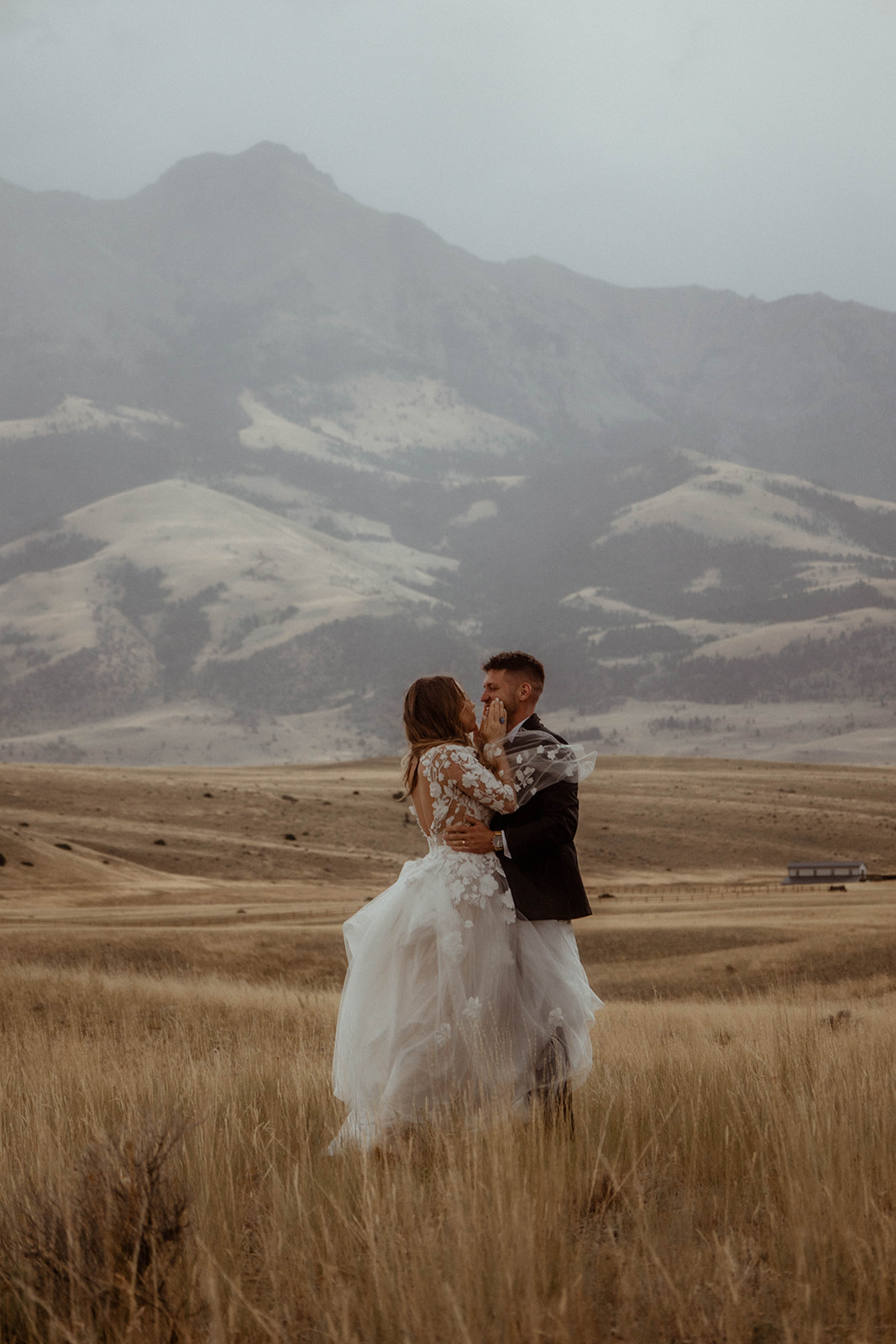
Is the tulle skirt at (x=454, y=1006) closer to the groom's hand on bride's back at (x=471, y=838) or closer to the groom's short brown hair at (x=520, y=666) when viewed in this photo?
the groom's hand on bride's back at (x=471, y=838)

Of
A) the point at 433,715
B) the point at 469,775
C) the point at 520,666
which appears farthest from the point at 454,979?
the point at 520,666

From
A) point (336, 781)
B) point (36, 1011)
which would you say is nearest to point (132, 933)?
point (36, 1011)

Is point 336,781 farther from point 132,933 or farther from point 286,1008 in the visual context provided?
point 286,1008

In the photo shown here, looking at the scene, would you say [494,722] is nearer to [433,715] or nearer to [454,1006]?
[433,715]

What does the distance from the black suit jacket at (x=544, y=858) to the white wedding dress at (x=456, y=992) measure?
0.08 m

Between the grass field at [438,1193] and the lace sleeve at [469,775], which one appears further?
the lace sleeve at [469,775]

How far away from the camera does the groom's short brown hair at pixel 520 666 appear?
6.34 m

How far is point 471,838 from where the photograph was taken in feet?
20.0

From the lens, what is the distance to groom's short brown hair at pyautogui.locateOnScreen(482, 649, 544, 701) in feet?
20.8

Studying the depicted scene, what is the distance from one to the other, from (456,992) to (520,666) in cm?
166

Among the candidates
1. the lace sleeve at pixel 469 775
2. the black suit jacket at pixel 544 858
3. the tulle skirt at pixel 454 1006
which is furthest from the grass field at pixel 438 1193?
the lace sleeve at pixel 469 775

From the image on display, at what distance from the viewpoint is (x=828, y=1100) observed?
5.91m

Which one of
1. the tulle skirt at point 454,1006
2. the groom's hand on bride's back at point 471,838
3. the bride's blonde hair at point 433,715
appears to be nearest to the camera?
the tulle skirt at point 454,1006

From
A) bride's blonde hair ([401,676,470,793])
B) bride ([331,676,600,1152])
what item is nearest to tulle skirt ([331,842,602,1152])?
bride ([331,676,600,1152])
